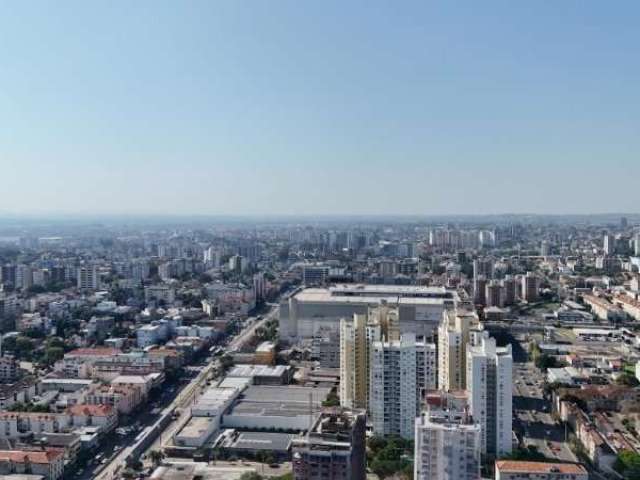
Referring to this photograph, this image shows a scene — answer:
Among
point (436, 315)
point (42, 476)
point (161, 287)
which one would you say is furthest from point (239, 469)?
point (161, 287)

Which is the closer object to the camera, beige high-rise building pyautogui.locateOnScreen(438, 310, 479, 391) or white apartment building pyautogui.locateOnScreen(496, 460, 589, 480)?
white apartment building pyautogui.locateOnScreen(496, 460, 589, 480)

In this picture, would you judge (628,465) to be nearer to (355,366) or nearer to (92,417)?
(355,366)

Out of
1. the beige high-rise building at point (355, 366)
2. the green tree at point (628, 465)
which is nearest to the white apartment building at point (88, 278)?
the beige high-rise building at point (355, 366)

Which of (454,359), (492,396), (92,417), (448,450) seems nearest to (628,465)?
(492,396)

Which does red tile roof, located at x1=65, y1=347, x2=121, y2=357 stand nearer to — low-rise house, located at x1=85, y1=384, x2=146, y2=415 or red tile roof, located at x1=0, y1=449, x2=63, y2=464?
low-rise house, located at x1=85, y1=384, x2=146, y2=415

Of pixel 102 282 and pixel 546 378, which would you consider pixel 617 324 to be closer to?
pixel 546 378

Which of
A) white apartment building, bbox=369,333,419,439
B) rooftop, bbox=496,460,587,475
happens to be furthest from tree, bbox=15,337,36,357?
rooftop, bbox=496,460,587,475

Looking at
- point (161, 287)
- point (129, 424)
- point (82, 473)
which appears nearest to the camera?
point (82, 473)
